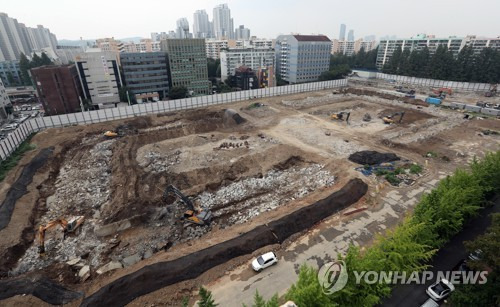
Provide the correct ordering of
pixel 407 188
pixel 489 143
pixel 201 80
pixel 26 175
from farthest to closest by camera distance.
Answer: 1. pixel 201 80
2. pixel 489 143
3. pixel 26 175
4. pixel 407 188

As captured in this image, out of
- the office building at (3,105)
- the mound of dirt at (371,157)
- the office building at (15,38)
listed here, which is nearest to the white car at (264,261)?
the mound of dirt at (371,157)

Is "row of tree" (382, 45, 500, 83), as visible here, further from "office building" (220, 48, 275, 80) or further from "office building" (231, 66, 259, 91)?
"office building" (231, 66, 259, 91)

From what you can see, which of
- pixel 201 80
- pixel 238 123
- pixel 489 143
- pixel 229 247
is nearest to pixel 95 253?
pixel 229 247

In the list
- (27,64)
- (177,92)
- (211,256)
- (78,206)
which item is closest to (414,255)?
(211,256)

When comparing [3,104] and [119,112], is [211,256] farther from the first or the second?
[3,104]

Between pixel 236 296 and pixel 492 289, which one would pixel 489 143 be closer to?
pixel 492 289
